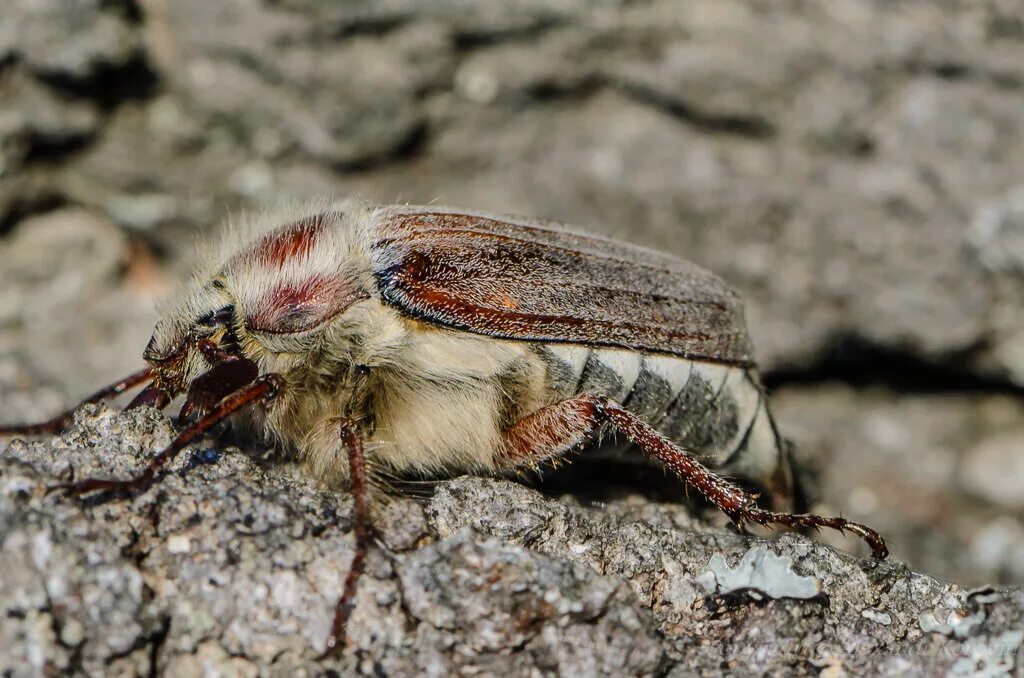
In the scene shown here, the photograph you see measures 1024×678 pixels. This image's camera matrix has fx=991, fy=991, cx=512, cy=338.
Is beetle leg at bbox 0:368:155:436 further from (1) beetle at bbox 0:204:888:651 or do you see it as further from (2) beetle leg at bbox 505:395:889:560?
(2) beetle leg at bbox 505:395:889:560

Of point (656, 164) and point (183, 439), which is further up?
point (656, 164)

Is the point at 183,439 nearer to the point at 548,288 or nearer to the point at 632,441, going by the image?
the point at 548,288

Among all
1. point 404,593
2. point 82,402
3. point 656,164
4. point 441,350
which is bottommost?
point 404,593

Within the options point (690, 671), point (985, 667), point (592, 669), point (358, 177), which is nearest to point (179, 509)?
point (592, 669)

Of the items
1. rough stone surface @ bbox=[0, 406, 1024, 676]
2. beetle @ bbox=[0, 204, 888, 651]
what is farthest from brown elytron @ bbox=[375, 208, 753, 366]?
rough stone surface @ bbox=[0, 406, 1024, 676]

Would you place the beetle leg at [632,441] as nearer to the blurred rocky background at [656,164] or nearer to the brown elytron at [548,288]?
the brown elytron at [548,288]

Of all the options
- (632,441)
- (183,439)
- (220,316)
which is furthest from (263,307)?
(632,441)

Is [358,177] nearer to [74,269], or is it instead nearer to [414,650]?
[74,269]

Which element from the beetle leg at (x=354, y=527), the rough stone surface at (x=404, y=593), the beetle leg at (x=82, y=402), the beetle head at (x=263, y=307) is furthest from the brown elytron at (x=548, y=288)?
the beetle leg at (x=82, y=402)
